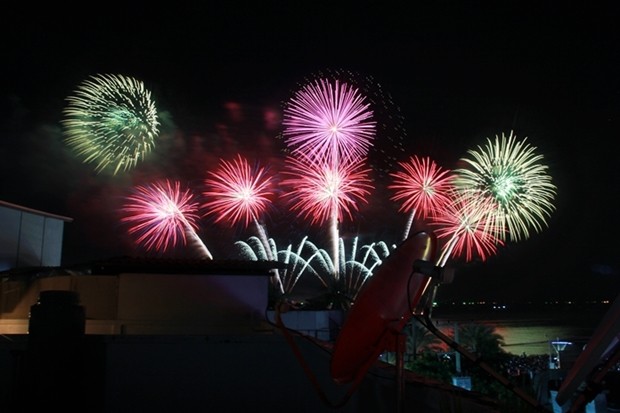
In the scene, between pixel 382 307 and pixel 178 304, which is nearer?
pixel 382 307

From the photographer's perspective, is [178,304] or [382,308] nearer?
[382,308]

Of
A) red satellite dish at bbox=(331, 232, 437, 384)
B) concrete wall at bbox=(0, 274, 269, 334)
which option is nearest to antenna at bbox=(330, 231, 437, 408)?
red satellite dish at bbox=(331, 232, 437, 384)

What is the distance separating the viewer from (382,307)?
16.0ft

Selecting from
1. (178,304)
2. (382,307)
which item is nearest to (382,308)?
(382,307)

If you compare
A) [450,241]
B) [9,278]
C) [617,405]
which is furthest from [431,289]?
[450,241]

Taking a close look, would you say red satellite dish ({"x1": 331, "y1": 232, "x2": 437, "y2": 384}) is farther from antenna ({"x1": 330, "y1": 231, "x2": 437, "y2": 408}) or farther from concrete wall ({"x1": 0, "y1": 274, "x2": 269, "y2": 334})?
concrete wall ({"x1": 0, "y1": 274, "x2": 269, "y2": 334})

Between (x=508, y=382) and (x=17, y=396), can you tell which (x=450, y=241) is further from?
(x=508, y=382)

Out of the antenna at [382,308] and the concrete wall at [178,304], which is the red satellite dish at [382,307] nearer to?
the antenna at [382,308]

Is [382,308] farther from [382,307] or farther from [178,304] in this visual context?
[178,304]

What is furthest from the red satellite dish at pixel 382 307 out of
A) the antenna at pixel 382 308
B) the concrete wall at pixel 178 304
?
the concrete wall at pixel 178 304

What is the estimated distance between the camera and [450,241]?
1041 inches

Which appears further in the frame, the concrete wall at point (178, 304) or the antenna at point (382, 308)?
the concrete wall at point (178, 304)

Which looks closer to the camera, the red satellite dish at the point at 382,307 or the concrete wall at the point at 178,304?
the red satellite dish at the point at 382,307

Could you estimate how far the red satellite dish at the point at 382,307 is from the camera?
486 cm
